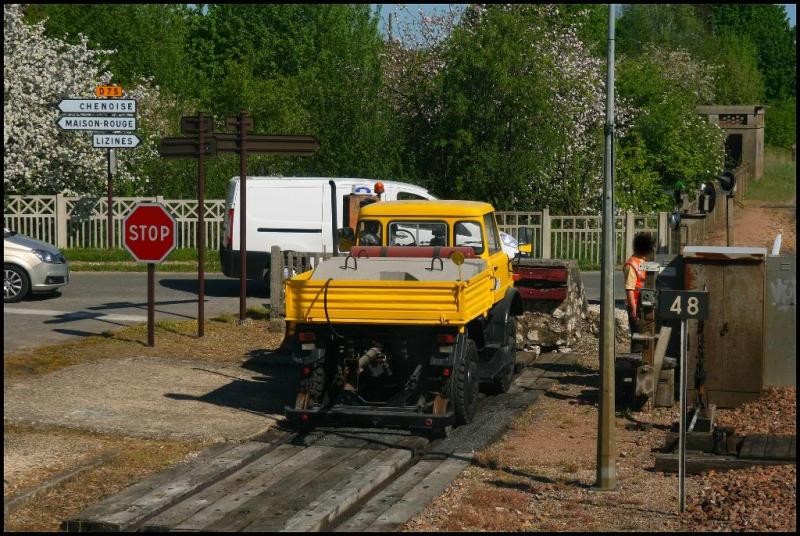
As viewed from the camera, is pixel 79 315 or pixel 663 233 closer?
pixel 79 315

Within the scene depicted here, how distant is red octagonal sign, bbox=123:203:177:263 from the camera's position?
16703mm

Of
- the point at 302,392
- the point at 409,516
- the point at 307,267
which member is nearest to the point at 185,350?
the point at 307,267

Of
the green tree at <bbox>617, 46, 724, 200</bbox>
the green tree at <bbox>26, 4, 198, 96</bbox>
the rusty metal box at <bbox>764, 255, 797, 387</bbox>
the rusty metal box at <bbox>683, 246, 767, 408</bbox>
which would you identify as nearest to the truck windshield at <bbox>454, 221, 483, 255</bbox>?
the rusty metal box at <bbox>683, 246, 767, 408</bbox>

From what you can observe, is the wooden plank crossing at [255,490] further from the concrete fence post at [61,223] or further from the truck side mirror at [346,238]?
the concrete fence post at [61,223]

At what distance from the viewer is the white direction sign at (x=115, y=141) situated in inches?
1125

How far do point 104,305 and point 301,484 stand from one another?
11963mm

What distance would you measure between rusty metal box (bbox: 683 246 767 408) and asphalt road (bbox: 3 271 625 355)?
28.3ft

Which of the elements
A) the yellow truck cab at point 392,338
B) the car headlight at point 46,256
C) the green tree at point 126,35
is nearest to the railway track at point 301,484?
the yellow truck cab at point 392,338

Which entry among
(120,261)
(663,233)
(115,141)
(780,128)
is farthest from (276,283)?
(780,128)

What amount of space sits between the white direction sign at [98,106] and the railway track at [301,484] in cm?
1139

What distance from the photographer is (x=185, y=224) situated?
106 feet

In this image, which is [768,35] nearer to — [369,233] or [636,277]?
[636,277]

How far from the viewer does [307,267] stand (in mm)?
20453

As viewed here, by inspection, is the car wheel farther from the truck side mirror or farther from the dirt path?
the dirt path
